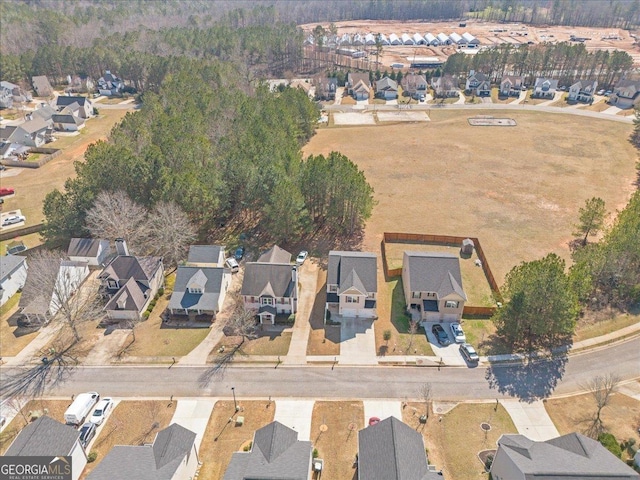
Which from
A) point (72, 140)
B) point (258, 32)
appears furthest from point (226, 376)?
point (258, 32)

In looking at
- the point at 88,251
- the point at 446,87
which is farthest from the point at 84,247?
the point at 446,87

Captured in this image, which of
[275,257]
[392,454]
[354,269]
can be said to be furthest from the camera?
[275,257]

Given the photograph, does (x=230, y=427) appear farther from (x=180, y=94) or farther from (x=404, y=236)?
(x=180, y=94)

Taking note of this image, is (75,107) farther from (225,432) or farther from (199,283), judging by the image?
(225,432)

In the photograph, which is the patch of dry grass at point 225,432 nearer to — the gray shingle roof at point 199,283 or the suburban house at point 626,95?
the gray shingle roof at point 199,283

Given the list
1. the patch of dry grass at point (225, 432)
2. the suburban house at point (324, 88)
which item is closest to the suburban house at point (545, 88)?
the suburban house at point (324, 88)

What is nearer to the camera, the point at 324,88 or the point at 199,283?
the point at 199,283
